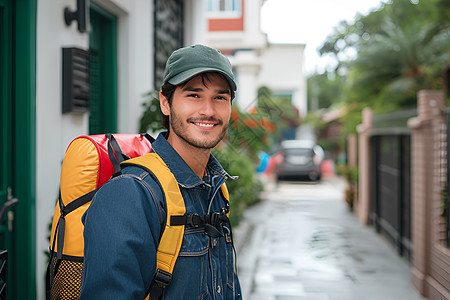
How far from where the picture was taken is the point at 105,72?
5.15 metres

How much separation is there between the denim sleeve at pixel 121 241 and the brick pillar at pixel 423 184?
Result: 4896 mm

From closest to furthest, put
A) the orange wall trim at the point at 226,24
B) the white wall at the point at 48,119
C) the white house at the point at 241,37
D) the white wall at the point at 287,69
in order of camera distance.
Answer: the white wall at the point at 48,119
the white house at the point at 241,37
the orange wall trim at the point at 226,24
the white wall at the point at 287,69

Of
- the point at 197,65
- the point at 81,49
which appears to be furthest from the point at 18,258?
the point at 197,65

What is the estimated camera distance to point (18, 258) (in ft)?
10.8

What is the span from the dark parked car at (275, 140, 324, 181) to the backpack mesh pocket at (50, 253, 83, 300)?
1720cm

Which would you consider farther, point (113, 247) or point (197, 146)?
point (197, 146)

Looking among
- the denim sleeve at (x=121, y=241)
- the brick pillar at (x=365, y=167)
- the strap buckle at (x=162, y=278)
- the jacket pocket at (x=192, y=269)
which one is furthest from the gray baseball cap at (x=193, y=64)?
the brick pillar at (x=365, y=167)

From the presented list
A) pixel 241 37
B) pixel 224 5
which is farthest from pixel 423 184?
pixel 224 5

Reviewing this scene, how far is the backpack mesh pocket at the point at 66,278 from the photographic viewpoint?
1.82 metres

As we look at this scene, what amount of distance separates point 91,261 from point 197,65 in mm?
723

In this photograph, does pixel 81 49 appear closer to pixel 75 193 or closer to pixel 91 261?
pixel 75 193

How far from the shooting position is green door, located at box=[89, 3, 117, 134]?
4977 mm

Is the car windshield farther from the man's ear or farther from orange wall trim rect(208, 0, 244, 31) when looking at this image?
the man's ear

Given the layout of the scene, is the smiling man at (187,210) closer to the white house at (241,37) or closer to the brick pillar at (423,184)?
the brick pillar at (423,184)
